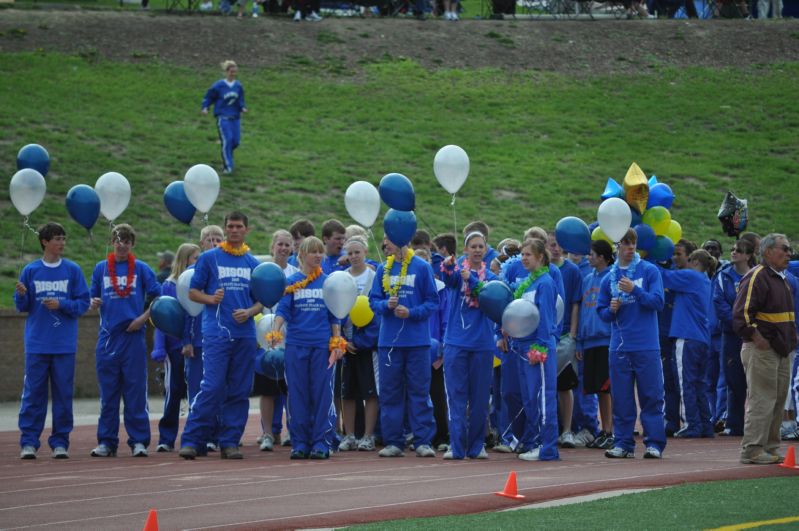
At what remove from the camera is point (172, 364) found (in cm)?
1370

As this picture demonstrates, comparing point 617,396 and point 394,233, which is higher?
point 394,233

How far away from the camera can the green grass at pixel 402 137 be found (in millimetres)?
27312

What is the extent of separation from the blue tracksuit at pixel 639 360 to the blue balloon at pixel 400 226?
6.41 feet

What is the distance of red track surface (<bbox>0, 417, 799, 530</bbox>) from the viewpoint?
9.08 m

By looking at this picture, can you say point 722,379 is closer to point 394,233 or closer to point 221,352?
point 394,233

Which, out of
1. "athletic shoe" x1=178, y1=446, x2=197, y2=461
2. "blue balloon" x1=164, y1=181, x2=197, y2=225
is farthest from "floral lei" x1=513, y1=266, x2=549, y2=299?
"blue balloon" x1=164, y1=181, x2=197, y2=225

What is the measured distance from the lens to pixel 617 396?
12.2m

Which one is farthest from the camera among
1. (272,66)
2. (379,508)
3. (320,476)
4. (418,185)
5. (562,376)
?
(272,66)

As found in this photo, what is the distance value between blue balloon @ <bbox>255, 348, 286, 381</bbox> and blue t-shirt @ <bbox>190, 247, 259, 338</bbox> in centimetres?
73

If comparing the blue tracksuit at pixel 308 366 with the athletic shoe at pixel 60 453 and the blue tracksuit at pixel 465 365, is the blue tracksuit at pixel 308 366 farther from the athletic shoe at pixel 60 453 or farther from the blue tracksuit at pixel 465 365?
the athletic shoe at pixel 60 453

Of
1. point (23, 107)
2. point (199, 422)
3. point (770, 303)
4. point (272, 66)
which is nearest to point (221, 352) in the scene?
point (199, 422)

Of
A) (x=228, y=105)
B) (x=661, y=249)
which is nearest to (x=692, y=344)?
(x=661, y=249)

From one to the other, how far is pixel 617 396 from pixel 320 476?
292 centimetres

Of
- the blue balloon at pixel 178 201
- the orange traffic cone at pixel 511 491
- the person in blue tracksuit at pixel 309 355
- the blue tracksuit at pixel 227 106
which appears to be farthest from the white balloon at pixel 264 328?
the blue tracksuit at pixel 227 106
